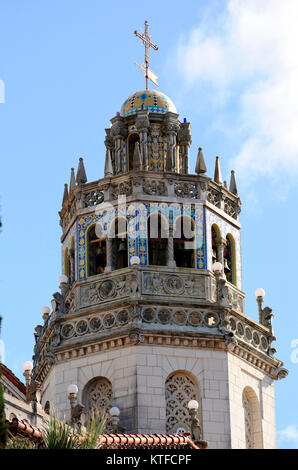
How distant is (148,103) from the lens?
56.8m

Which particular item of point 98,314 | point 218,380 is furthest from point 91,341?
point 218,380

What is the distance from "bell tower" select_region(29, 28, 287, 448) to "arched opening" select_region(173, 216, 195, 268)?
4cm

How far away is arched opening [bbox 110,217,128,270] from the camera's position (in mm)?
53531

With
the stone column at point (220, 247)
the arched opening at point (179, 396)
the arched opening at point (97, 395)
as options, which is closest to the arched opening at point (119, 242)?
the stone column at point (220, 247)

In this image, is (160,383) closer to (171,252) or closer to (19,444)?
(171,252)

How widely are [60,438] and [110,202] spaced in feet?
63.8

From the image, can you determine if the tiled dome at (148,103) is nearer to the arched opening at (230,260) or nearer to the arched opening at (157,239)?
the arched opening at (157,239)

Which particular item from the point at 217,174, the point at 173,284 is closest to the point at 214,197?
the point at 217,174

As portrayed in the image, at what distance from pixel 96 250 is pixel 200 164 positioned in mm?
4506

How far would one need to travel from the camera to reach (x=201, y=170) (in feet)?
181

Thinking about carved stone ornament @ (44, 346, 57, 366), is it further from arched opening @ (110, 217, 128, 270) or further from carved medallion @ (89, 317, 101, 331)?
arched opening @ (110, 217, 128, 270)

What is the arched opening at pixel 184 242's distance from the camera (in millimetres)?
53688

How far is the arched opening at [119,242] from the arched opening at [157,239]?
803 mm
